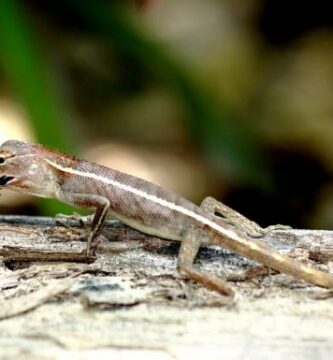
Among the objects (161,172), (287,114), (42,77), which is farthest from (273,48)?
(42,77)

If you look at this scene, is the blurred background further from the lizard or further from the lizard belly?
the lizard belly

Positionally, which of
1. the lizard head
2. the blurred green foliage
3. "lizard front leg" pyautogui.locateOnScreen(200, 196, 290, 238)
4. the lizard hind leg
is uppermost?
the blurred green foliage

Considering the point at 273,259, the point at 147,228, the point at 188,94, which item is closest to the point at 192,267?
the point at 273,259

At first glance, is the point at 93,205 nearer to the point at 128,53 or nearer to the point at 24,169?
the point at 24,169

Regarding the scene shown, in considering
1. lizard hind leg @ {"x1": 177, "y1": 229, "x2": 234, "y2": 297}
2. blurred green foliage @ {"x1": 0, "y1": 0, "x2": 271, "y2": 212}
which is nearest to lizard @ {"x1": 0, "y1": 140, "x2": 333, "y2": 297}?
lizard hind leg @ {"x1": 177, "y1": 229, "x2": 234, "y2": 297}

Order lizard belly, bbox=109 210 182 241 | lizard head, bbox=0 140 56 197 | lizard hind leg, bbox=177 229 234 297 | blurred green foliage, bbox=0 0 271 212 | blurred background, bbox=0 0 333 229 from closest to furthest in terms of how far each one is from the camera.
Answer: lizard hind leg, bbox=177 229 234 297 < lizard belly, bbox=109 210 182 241 < lizard head, bbox=0 140 56 197 < blurred green foliage, bbox=0 0 271 212 < blurred background, bbox=0 0 333 229

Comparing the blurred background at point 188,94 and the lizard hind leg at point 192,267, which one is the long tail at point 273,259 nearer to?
the lizard hind leg at point 192,267

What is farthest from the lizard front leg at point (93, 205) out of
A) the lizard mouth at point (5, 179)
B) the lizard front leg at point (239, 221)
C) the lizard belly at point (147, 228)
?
the lizard front leg at point (239, 221)
